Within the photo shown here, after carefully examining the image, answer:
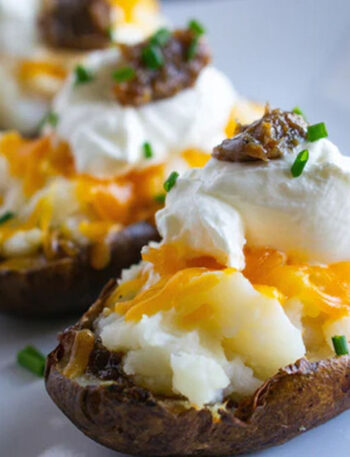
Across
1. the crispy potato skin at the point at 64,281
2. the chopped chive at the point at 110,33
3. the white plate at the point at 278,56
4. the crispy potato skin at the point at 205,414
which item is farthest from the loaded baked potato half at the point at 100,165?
the crispy potato skin at the point at 205,414

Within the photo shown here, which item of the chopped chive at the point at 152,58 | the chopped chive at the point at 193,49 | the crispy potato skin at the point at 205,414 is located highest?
the chopped chive at the point at 193,49

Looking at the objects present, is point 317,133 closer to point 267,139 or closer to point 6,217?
point 267,139

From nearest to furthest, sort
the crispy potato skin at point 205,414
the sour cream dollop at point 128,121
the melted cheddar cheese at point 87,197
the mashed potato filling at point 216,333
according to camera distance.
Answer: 1. the crispy potato skin at point 205,414
2. the mashed potato filling at point 216,333
3. the melted cheddar cheese at point 87,197
4. the sour cream dollop at point 128,121

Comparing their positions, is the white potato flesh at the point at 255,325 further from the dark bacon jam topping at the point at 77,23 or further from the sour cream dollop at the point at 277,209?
the dark bacon jam topping at the point at 77,23

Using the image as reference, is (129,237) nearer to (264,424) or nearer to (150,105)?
(150,105)

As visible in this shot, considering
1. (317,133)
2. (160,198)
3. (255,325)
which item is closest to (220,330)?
(255,325)

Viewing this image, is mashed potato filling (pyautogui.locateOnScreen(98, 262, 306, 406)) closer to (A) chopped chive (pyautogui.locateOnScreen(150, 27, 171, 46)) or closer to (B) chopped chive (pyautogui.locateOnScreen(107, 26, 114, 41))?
(A) chopped chive (pyautogui.locateOnScreen(150, 27, 171, 46))

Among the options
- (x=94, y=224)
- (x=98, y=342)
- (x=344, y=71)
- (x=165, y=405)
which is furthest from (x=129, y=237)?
(x=344, y=71)
